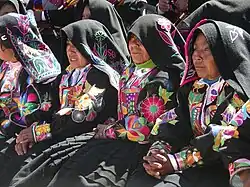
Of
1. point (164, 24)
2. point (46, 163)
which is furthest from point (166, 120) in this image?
point (46, 163)

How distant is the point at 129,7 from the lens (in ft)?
17.4

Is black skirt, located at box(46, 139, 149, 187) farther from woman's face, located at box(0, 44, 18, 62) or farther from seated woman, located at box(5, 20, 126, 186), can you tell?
woman's face, located at box(0, 44, 18, 62)

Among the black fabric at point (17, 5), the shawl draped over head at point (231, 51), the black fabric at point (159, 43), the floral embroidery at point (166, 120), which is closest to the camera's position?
the shawl draped over head at point (231, 51)

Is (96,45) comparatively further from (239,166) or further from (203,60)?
(239,166)

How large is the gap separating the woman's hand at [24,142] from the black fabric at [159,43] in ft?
3.69

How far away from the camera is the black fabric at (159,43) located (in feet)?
12.1

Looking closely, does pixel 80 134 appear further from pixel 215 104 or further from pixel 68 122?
pixel 215 104

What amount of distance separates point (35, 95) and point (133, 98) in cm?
94

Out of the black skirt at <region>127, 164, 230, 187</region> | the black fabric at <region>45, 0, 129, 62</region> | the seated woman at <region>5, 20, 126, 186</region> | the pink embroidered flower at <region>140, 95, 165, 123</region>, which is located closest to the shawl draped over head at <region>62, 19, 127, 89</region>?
the seated woman at <region>5, 20, 126, 186</region>

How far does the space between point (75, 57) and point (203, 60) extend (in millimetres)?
1199

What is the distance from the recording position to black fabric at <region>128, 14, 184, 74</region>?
3674 millimetres

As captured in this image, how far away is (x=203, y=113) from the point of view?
3.27 metres

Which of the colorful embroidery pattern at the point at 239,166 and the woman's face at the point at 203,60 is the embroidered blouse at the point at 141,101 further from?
the colorful embroidery pattern at the point at 239,166

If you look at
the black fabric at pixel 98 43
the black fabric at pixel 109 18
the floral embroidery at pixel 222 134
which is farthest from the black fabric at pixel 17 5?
the floral embroidery at pixel 222 134
